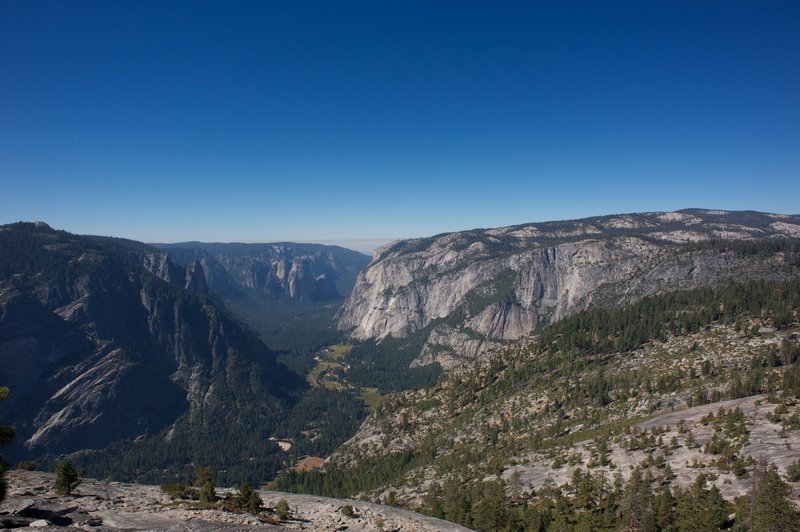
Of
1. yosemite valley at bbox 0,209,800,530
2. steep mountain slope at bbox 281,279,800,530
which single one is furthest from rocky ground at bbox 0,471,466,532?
steep mountain slope at bbox 281,279,800,530

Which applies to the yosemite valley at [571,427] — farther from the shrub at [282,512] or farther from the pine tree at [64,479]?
the pine tree at [64,479]

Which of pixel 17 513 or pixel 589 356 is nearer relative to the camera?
pixel 17 513

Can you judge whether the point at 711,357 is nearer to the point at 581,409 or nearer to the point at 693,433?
the point at 581,409

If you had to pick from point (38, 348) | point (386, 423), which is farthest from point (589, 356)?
point (38, 348)

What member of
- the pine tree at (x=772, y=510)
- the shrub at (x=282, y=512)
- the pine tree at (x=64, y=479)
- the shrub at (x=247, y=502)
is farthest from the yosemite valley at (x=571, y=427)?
the pine tree at (x=64, y=479)

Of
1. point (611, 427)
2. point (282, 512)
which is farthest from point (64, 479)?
point (611, 427)

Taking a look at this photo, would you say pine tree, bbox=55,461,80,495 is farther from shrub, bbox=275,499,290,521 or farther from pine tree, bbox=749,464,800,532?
pine tree, bbox=749,464,800,532

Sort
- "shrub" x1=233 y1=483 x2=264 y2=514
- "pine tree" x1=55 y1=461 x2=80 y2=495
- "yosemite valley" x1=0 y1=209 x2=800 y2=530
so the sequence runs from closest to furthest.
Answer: "pine tree" x1=55 y1=461 x2=80 y2=495
"shrub" x1=233 y1=483 x2=264 y2=514
"yosemite valley" x1=0 y1=209 x2=800 y2=530
